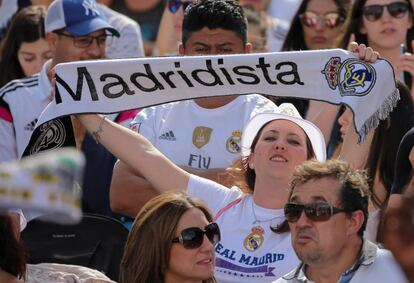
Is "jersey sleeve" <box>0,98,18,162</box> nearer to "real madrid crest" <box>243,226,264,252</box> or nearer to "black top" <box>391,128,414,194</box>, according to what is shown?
"real madrid crest" <box>243,226,264,252</box>

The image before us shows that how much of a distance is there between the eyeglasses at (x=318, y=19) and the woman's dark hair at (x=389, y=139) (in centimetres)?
202

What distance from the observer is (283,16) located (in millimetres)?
9414

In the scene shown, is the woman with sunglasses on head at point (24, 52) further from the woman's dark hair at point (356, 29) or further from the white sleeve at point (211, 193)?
the white sleeve at point (211, 193)

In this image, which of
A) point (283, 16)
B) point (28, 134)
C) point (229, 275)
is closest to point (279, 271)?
point (229, 275)

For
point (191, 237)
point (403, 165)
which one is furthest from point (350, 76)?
point (191, 237)

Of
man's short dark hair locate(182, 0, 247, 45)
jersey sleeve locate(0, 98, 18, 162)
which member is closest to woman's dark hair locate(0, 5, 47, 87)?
jersey sleeve locate(0, 98, 18, 162)

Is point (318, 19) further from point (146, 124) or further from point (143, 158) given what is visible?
point (143, 158)

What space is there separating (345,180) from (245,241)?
0.81 m

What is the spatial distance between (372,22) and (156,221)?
9.41 ft

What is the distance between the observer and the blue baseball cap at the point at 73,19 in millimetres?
7059

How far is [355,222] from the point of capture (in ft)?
14.6

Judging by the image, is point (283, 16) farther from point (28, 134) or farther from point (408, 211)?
point (408, 211)

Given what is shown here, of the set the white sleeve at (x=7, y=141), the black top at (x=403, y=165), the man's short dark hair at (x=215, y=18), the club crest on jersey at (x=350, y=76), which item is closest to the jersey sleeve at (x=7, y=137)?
the white sleeve at (x=7, y=141)

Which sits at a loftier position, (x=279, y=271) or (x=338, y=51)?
(x=338, y=51)
